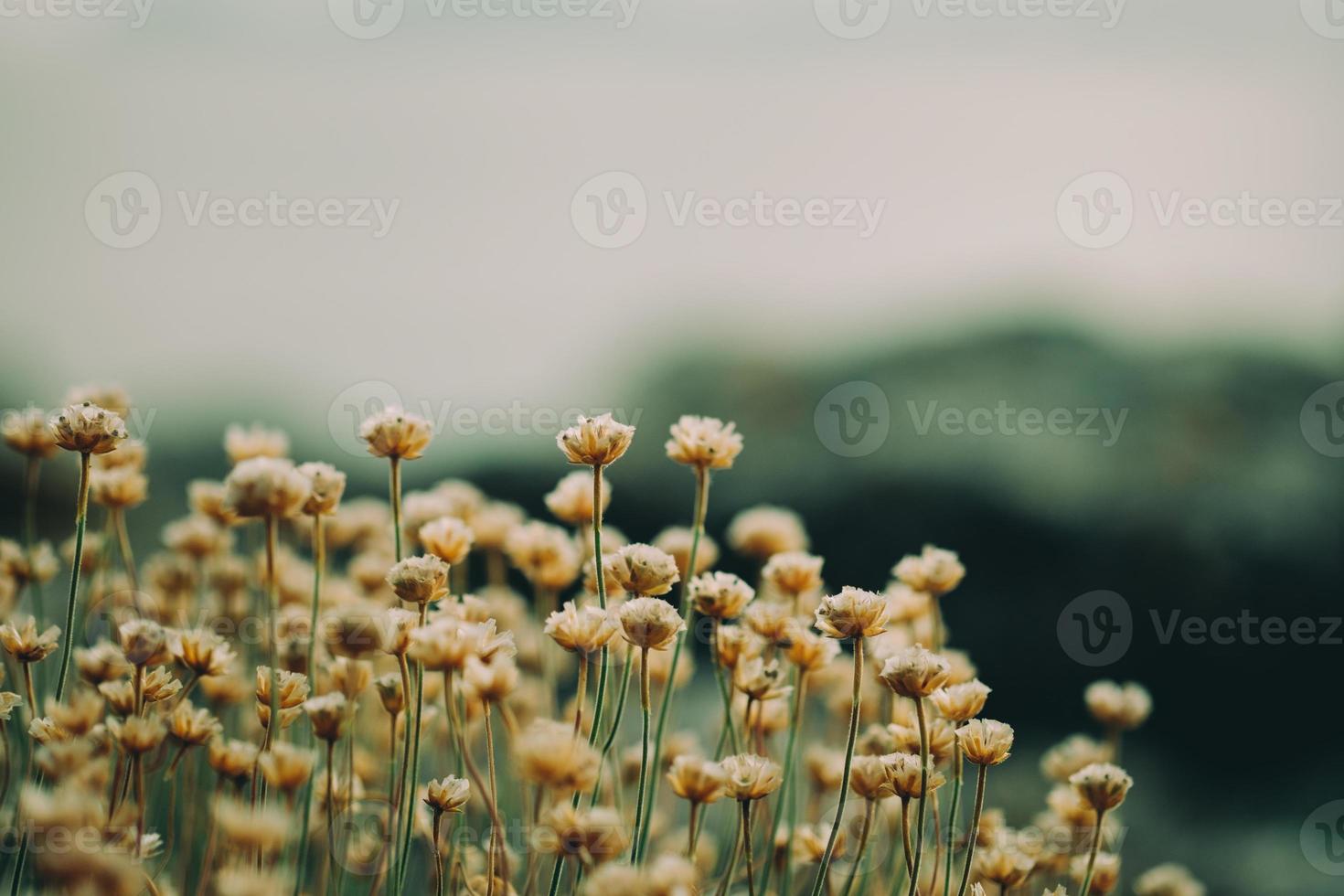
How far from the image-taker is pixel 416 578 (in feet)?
4.33

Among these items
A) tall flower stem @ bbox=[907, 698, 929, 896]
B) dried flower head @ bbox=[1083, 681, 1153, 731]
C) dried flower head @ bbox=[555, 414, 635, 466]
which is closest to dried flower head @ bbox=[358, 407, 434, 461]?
dried flower head @ bbox=[555, 414, 635, 466]

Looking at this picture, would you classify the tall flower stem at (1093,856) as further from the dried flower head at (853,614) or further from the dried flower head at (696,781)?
the dried flower head at (696,781)

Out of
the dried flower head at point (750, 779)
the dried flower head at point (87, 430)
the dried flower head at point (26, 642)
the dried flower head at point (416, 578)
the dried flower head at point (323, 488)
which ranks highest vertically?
the dried flower head at point (87, 430)

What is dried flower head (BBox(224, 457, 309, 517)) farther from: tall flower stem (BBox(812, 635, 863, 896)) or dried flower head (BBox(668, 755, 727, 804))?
tall flower stem (BBox(812, 635, 863, 896))

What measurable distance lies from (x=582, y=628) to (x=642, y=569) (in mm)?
145

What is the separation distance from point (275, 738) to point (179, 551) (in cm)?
118

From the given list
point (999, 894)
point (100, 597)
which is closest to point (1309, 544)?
point (999, 894)

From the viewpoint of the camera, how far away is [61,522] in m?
Answer: 5.26

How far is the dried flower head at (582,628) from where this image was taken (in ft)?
4.20

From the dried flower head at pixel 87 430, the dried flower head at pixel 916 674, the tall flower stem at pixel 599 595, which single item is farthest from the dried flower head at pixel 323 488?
the dried flower head at pixel 916 674

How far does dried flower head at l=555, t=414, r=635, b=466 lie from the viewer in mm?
1492

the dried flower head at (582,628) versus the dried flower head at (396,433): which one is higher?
the dried flower head at (396,433)

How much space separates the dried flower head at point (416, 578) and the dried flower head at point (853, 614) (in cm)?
54

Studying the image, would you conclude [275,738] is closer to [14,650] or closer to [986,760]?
[14,650]
